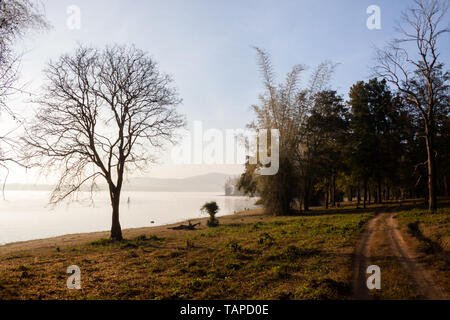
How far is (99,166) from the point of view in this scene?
63.0 feet

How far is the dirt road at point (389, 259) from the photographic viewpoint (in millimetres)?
7028

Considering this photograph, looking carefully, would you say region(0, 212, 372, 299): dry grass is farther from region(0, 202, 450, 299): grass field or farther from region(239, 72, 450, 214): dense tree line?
region(239, 72, 450, 214): dense tree line

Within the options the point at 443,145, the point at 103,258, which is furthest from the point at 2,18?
the point at 443,145

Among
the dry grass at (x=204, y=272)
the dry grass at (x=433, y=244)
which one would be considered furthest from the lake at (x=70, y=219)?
the dry grass at (x=433, y=244)

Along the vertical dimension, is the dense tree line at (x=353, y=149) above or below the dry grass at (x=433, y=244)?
above

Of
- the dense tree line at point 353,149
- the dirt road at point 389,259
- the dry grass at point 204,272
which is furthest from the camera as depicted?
the dense tree line at point 353,149

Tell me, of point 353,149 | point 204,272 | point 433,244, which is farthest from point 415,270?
point 353,149

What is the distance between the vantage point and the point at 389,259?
31.3ft

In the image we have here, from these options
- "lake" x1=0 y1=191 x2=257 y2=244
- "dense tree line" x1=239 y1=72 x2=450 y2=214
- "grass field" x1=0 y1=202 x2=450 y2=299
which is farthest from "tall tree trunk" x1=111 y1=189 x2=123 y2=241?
"dense tree line" x1=239 y1=72 x2=450 y2=214

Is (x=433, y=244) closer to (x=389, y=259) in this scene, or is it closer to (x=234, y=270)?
(x=389, y=259)

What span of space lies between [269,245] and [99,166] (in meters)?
12.9

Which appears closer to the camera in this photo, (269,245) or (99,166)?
(269,245)

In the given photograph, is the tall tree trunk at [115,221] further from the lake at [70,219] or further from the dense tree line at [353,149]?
the dense tree line at [353,149]
